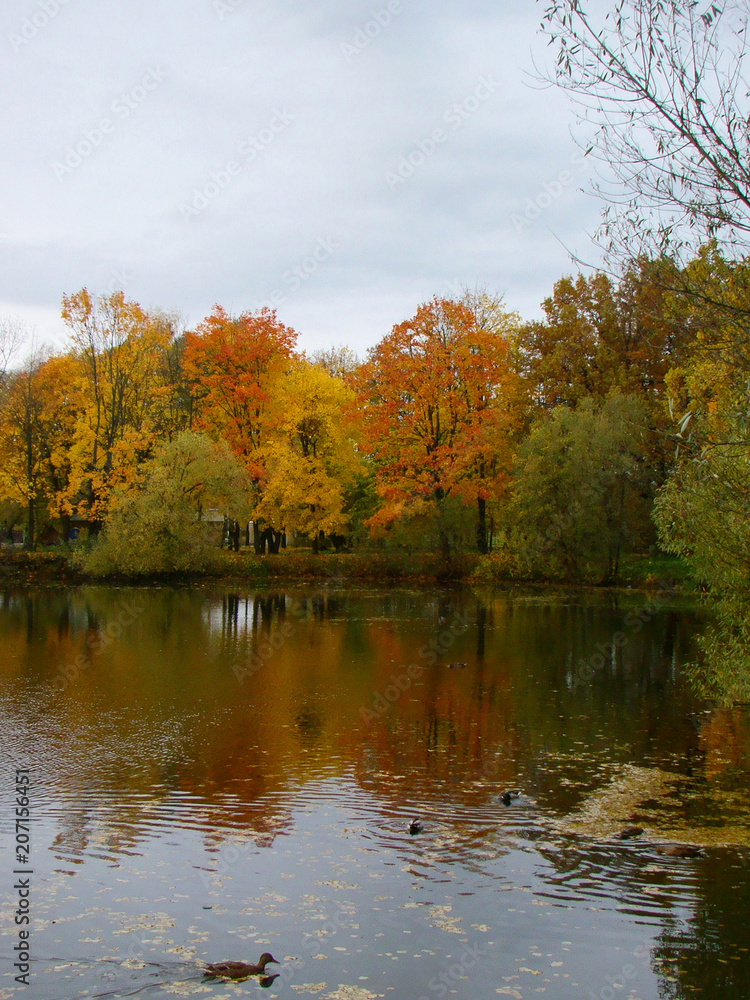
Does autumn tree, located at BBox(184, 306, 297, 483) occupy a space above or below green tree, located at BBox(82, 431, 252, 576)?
above

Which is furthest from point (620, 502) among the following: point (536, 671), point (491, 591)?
point (536, 671)

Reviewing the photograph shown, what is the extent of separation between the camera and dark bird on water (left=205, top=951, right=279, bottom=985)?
230 inches

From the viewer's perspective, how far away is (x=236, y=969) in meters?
5.91

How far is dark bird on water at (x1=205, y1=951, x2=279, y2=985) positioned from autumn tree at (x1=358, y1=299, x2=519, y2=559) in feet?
108

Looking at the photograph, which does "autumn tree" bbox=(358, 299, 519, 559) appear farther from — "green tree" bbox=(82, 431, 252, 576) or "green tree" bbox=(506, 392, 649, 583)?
"green tree" bbox=(82, 431, 252, 576)

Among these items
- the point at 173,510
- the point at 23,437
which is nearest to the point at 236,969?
the point at 173,510

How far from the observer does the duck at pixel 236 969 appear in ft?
19.2

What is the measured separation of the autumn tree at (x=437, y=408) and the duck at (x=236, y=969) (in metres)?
32.9

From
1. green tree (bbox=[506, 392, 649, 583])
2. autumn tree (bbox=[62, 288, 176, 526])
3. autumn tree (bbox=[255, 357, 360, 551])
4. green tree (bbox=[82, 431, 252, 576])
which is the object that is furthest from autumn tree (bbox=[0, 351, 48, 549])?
green tree (bbox=[506, 392, 649, 583])

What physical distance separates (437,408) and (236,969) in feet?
115

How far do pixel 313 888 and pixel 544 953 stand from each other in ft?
6.82

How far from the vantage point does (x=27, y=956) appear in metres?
6.12

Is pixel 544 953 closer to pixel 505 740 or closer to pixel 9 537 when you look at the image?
pixel 505 740

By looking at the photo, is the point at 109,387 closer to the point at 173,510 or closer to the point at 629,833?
the point at 173,510
